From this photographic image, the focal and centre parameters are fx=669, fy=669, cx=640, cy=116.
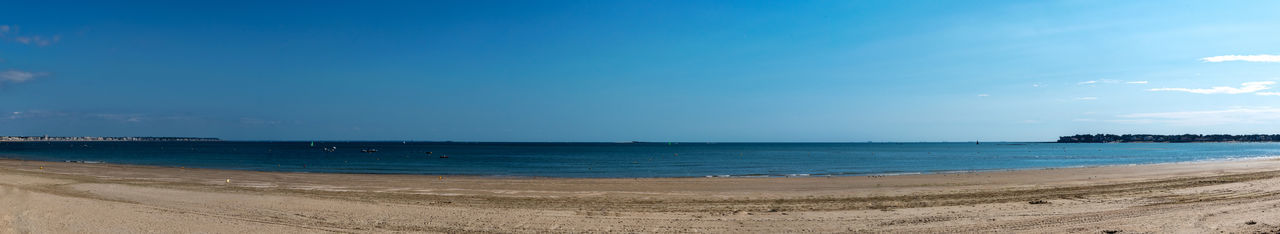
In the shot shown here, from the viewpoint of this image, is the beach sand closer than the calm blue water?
Yes

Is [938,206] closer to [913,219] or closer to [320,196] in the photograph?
[913,219]

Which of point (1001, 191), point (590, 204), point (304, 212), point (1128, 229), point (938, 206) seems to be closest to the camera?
point (1128, 229)

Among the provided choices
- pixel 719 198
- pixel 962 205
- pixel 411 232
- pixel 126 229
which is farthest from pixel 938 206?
pixel 126 229

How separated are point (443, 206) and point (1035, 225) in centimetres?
1192

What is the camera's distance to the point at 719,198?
1775 centimetres

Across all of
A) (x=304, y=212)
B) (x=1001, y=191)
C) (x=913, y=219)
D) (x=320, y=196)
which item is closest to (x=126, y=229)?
(x=304, y=212)

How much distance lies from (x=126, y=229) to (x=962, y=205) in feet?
53.7

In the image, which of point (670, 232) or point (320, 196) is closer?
point (670, 232)

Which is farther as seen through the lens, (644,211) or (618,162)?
(618,162)

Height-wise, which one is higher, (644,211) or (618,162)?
(618,162)

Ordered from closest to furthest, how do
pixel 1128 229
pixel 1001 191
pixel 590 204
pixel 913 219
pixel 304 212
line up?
pixel 1128 229, pixel 913 219, pixel 304 212, pixel 590 204, pixel 1001 191

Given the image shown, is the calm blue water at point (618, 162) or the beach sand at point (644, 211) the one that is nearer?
the beach sand at point (644, 211)

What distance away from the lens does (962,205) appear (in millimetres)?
15047

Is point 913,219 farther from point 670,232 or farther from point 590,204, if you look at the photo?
point 590,204
